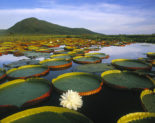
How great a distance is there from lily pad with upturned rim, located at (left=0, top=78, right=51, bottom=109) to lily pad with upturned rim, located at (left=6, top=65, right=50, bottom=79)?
2.07 feet

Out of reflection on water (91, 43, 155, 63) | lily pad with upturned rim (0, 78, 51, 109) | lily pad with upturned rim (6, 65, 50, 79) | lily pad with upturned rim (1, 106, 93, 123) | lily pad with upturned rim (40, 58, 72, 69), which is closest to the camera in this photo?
lily pad with upturned rim (1, 106, 93, 123)

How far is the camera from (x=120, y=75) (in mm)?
3617

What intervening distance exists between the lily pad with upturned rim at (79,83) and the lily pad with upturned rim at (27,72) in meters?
1.13

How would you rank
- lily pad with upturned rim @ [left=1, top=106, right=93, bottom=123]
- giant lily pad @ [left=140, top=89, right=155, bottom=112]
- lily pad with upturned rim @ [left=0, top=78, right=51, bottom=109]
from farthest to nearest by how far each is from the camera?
lily pad with upturned rim @ [left=0, top=78, right=51, bottom=109], giant lily pad @ [left=140, top=89, right=155, bottom=112], lily pad with upturned rim @ [left=1, top=106, right=93, bottom=123]

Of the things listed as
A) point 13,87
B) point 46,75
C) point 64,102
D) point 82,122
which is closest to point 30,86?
point 13,87

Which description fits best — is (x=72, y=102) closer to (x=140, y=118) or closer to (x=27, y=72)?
(x=140, y=118)

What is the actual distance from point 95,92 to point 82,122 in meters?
1.20

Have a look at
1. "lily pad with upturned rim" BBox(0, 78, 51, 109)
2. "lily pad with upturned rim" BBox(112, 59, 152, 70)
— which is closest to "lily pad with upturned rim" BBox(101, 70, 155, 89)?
"lily pad with upturned rim" BBox(112, 59, 152, 70)

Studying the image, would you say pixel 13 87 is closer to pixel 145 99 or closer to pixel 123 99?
pixel 123 99

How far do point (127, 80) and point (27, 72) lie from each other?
12.2 feet

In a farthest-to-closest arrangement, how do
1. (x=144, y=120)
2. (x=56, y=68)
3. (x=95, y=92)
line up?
1. (x=56, y=68)
2. (x=95, y=92)
3. (x=144, y=120)

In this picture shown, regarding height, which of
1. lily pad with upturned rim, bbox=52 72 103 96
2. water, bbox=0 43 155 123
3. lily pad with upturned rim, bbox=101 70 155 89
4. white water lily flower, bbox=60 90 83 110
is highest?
white water lily flower, bbox=60 90 83 110

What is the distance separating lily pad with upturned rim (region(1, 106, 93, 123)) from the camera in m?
1.75

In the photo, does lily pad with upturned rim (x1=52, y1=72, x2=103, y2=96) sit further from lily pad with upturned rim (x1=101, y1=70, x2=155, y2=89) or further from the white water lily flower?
the white water lily flower
